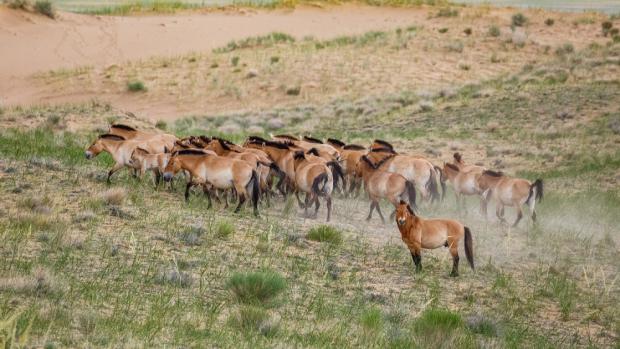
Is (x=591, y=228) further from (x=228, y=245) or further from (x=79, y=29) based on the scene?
(x=79, y=29)

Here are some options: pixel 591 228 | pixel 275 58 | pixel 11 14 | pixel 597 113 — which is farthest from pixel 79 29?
pixel 591 228

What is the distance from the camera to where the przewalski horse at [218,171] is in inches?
639

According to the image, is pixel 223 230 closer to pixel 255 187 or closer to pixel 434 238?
pixel 255 187

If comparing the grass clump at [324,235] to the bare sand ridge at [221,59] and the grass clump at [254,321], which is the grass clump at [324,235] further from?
the bare sand ridge at [221,59]

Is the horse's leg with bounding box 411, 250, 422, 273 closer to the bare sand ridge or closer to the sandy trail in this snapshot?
the bare sand ridge

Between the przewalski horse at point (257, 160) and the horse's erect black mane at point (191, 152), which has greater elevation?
the horse's erect black mane at point (191, 152)

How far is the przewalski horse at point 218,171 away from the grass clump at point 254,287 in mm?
5129

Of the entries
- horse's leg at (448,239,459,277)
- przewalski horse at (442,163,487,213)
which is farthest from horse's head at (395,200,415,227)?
przewalski horse at (442,163,487,213)

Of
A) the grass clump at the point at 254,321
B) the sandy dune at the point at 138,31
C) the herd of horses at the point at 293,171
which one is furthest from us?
the sandy dune at the point at 138,31

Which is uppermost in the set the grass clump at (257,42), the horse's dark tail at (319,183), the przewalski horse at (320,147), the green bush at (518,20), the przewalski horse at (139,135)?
the horse's dark tail at (319,183)

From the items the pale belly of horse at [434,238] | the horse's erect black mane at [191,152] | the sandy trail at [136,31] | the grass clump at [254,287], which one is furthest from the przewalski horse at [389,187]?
the sandy trail at [136,31]

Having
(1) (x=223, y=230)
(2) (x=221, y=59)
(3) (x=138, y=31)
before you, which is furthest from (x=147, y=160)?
(3) (x=138, y=31)

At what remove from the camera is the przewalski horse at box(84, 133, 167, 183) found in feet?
59.9

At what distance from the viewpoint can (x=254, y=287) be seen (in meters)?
11.0
